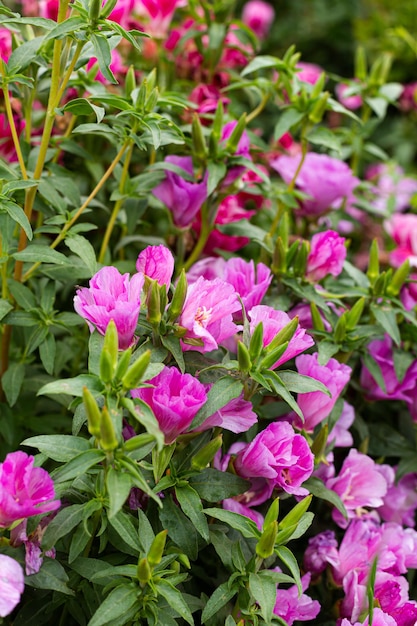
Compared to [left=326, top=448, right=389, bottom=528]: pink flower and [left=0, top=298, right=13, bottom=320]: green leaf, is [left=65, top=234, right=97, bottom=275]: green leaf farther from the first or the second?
[left=326, top=448, right=389, bottom=528]: pink flower

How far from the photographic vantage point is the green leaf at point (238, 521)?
0.70m

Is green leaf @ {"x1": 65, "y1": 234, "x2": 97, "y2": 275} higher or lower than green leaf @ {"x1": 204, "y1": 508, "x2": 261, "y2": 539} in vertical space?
higher

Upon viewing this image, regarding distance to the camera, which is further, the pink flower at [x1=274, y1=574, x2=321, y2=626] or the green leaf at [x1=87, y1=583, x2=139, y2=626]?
the pink flower at [x1=274, y1=574, x2=321, y2=626]

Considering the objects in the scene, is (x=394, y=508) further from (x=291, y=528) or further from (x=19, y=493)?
(x=19, y=493)

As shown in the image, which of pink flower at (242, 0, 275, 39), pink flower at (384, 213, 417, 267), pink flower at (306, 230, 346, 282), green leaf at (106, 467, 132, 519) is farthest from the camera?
pink flower at (242, 0, 275, 39)

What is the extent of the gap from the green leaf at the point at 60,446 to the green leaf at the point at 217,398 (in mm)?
104

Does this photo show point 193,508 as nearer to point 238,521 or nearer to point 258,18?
point 238,521

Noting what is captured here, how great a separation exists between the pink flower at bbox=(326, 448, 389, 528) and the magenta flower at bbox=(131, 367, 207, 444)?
28 centimetres

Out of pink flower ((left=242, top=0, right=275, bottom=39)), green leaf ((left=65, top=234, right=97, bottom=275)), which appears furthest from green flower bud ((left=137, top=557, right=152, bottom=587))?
pink flower ((left=242, top=0, right=275, bottom=39))

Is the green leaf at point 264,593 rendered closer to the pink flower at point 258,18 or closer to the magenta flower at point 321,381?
the magenta flower at point 321,381

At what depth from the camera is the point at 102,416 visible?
0.58 metres

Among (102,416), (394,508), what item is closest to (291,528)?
(102,416)

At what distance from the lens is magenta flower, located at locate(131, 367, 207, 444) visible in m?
0.67

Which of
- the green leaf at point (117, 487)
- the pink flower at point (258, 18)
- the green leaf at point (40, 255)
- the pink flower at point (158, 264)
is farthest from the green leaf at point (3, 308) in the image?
the pink flower at point (258, 18)
